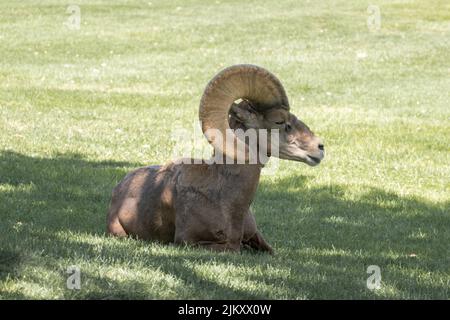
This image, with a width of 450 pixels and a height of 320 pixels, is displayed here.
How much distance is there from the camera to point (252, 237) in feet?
30.2

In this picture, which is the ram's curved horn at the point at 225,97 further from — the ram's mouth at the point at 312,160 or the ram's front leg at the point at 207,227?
the ram's mouth at the point at 312,160

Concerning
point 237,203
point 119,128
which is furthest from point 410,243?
point 119,128

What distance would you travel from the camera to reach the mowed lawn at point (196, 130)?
7668 mm

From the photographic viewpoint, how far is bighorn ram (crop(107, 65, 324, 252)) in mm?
8742

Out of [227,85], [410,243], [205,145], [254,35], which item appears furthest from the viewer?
[254,35]

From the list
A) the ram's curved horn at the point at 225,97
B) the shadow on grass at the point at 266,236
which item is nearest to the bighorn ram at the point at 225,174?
the ram's curved horn at the point at 225,97

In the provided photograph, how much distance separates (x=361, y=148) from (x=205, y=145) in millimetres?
2720

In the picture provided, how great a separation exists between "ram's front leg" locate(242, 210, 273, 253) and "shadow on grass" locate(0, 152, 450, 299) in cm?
17

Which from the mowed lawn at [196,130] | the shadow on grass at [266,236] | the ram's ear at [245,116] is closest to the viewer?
the shadow on grass at [266,236]

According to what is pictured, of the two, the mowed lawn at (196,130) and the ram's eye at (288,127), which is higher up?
the ram's eye at (288,127)

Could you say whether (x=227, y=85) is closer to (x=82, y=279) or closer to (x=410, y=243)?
(x=82, y=279)

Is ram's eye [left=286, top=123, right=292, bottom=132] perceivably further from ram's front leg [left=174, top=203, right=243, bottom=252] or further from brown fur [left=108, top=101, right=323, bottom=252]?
ram's front leg [left=174, top=203, right=243, bottom=252]

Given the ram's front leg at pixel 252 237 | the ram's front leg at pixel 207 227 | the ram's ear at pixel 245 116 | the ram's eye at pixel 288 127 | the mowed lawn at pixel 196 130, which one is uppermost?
the ram's ear at pixel 245 116
